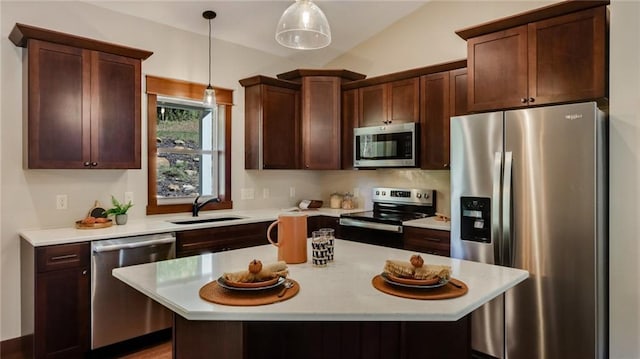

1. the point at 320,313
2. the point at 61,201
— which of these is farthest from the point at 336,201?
the point at 320,313

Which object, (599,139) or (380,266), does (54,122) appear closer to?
(380,266)

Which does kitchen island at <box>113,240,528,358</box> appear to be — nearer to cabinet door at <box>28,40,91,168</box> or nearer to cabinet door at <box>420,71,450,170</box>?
cabinet door at <box>28,40,91,168</box>

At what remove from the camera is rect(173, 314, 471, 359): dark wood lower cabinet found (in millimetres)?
1401

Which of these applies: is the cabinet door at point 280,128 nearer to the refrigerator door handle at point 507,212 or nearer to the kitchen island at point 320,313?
the refrigerator door handle at point 507,212

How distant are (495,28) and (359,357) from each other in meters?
2.44

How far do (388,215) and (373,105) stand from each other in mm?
1103

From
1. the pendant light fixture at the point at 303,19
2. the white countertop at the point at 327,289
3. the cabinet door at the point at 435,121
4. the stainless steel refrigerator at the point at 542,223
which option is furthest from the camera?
the cabinet door at the point at 435,121

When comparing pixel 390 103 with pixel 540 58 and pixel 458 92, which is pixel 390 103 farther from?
pixel 540 58

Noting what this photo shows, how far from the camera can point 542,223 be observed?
2.41m

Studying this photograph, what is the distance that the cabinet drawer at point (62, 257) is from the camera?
2.46 metres

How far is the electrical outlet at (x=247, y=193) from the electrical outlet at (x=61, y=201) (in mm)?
1623

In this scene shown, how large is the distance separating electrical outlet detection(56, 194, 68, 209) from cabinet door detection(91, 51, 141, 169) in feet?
1.30

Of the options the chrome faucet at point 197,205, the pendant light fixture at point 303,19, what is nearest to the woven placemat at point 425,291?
the pendant light fixture at point 303,19

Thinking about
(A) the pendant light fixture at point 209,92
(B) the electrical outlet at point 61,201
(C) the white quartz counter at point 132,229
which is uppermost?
(A) the pendant light fixture at point 209,92
